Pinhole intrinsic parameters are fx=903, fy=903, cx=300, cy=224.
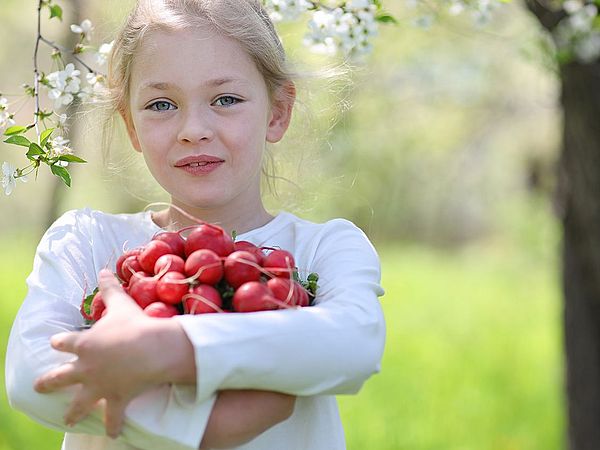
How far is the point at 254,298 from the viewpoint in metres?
1.64

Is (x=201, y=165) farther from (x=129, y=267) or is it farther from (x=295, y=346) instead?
(x=295, y=346)

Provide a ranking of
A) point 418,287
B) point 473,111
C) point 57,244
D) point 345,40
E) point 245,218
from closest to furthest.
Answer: point 57,244
point 245,218
point 345,40
point 473,111
point 418,287

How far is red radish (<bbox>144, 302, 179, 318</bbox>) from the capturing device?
5.33 ft

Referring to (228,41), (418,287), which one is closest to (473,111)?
(418,287)

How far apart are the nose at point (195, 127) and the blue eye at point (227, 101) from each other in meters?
0.06

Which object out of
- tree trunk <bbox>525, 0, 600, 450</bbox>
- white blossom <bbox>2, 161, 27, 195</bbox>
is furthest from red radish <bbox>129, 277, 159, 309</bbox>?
tree trunk <bbox>525, 0, 600, 450</bbox>

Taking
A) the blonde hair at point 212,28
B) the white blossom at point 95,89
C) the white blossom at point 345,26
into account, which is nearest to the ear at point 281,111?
the blonde hair at point 212,28

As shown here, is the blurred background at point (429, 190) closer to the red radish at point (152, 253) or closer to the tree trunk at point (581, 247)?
the tree trunk at point (581, 247)

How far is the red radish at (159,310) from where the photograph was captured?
5.33 ft

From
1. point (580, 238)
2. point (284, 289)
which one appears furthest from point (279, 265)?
point (580, 238)

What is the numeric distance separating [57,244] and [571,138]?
3.01m

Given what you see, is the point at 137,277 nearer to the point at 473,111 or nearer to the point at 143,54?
the point at 143,54

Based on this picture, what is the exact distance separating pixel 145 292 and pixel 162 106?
0.58 meters

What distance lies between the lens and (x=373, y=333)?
173 cm
